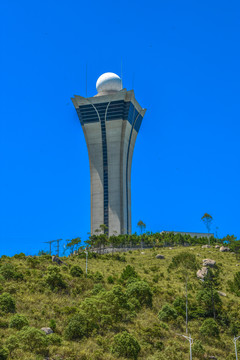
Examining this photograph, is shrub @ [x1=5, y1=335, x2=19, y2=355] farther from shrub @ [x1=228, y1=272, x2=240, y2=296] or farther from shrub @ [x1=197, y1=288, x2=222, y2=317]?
shrub @ [x1=228, y1=272, x2=240, y2=296]

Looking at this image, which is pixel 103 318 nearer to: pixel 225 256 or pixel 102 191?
pixel 225 256

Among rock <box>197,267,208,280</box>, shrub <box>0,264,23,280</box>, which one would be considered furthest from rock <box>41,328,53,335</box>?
rock <box>197,267,208,280</box>

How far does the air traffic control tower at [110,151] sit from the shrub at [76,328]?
4252 inches

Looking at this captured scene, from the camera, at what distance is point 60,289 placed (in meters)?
65.9

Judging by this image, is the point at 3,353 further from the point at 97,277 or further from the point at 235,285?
the point at 235,285

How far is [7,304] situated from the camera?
54406mm

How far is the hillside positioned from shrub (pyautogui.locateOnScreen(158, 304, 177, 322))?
0.13 meters

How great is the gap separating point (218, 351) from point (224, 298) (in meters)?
18.3

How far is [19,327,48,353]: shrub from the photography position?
4405 centimetres

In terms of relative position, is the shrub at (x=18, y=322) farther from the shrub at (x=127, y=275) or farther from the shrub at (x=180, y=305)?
the shrub at (x=127, y=275)

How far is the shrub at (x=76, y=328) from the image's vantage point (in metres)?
49.9

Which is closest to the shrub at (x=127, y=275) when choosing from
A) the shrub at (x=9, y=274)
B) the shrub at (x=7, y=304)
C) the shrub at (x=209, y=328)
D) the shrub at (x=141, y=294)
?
the shrub at (x=141, y=294)

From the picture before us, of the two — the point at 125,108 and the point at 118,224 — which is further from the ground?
the point at 125,108

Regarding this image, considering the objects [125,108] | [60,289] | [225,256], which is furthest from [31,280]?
[125,108]
